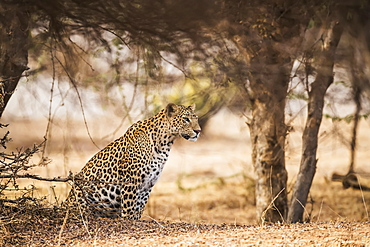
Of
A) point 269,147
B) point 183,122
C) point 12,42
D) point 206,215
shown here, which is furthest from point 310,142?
point 206,215

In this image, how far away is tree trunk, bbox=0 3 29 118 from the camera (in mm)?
5734

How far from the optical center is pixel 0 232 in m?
4.82

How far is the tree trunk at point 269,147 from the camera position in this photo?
832 cm

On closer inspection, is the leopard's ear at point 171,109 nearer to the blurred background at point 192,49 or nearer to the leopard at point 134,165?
the leopard at point 134,165

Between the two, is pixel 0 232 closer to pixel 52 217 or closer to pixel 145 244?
pixel 52 217

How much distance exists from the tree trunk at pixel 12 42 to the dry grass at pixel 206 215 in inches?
49.5

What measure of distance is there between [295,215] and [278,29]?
103 inches

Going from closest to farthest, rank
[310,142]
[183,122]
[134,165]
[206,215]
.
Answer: [134,165]
[183,122]
[310,142]
[206,215]

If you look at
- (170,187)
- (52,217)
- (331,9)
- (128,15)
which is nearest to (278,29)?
(331,9)

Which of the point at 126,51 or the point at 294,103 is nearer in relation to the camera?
the point at 126,51

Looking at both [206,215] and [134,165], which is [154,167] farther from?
[206,215]

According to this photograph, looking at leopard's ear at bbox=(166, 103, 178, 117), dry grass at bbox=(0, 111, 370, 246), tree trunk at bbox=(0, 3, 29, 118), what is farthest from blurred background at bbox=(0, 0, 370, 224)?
dry grass at bbox=(0, 111, 370, 246)

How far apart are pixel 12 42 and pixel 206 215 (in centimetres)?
758

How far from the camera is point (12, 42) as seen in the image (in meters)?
6.05
